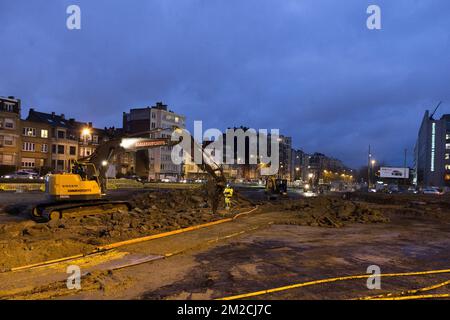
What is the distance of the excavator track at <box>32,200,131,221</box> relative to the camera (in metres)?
19.5

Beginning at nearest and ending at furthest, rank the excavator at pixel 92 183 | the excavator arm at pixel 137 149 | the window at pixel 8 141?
the excavator at pixel 92 183 → the excavator arm at pixel 137 149 → the window at pixel 8 141

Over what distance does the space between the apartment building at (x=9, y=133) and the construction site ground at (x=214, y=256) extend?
5658 centimetres

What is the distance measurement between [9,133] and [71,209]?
60136 mm

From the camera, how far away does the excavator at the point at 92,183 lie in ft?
64.5

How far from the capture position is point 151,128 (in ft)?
348

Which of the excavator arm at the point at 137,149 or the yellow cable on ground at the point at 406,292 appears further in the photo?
the excavator arm at the point at 137,149

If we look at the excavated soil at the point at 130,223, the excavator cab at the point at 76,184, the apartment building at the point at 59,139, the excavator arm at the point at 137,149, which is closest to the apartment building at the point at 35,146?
the apartment building at the point at 59,139

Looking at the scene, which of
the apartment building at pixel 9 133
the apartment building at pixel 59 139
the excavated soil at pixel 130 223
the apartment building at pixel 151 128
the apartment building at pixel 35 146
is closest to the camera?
the excavated soil at pixel 130 223

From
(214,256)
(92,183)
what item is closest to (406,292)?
(214,256)

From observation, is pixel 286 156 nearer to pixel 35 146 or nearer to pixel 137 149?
pixel 35 146

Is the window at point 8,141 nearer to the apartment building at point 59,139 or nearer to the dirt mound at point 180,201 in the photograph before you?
the apartment building at point 59,139

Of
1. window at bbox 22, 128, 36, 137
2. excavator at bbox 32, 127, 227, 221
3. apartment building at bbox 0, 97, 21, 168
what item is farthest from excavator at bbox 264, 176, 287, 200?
window at bbox 22, 128, 36, 137

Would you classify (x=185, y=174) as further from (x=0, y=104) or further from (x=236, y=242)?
(x=236, y=242)
